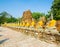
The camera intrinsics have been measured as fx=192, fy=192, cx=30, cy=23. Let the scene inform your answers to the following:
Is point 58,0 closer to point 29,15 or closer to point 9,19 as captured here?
point 29,15

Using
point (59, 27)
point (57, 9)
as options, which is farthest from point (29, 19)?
point (59, 27)

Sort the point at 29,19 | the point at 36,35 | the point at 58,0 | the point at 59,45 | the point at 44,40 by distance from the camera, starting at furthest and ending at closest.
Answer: the point at 58,0 → the point at 29,19 → the point at 36,35 → the point at 44,40 → the point at 59,45

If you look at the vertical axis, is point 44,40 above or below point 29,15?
below

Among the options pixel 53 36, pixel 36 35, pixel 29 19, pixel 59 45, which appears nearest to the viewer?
pixel 59 45

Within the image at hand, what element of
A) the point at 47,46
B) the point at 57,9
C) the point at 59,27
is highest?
the point at 57,9

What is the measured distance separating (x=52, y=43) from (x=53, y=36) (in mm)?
521

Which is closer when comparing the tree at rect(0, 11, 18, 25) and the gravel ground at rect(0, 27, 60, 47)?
the gravel ground at rect(0, 27, 60, 47)

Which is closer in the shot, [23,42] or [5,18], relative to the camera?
[23,42]

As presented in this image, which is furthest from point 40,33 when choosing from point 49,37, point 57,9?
point 57,9

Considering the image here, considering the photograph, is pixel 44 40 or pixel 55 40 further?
pixel 44 40

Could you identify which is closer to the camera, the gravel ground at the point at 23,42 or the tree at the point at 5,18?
the gravel ground at the point at 23,42

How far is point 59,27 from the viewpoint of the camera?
14320 mm

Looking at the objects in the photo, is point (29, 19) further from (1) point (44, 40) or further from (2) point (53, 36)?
(2) point (53, 36)

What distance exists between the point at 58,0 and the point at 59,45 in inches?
983
